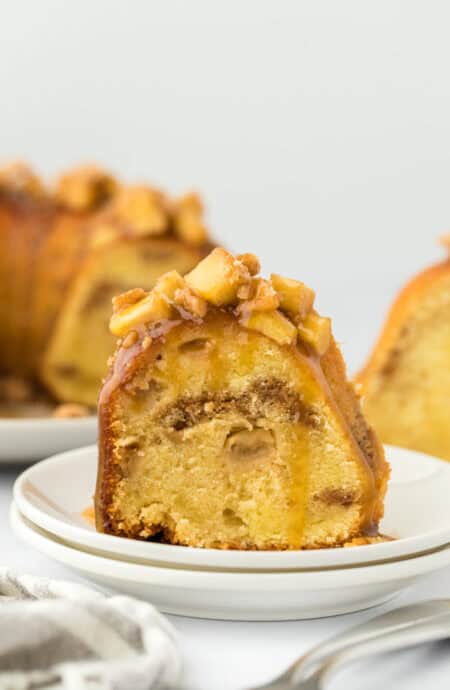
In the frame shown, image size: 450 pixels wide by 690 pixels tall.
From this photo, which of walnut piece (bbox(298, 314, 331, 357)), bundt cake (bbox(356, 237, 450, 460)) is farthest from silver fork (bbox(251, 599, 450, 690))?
bundt cake (bbox(356, 237, 450, 460))

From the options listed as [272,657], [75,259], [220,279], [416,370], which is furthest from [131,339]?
[75,259]

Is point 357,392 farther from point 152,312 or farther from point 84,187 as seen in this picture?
point 84,187

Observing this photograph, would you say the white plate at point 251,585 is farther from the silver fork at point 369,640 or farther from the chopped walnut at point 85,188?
the chopped walnut at point 85,188

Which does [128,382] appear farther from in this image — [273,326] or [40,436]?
[40,436]

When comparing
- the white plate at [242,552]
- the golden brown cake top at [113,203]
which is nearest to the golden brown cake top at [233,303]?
the white plate at [242,552]

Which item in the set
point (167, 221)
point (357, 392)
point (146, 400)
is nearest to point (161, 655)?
point (146, 400)

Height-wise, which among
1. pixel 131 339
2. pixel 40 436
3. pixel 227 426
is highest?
pixel 131 339

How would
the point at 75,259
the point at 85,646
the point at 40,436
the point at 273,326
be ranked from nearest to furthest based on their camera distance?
1. the point at 85,646
2. the point at 273,326
3. the point at 40,436
4. the point at 75,259
